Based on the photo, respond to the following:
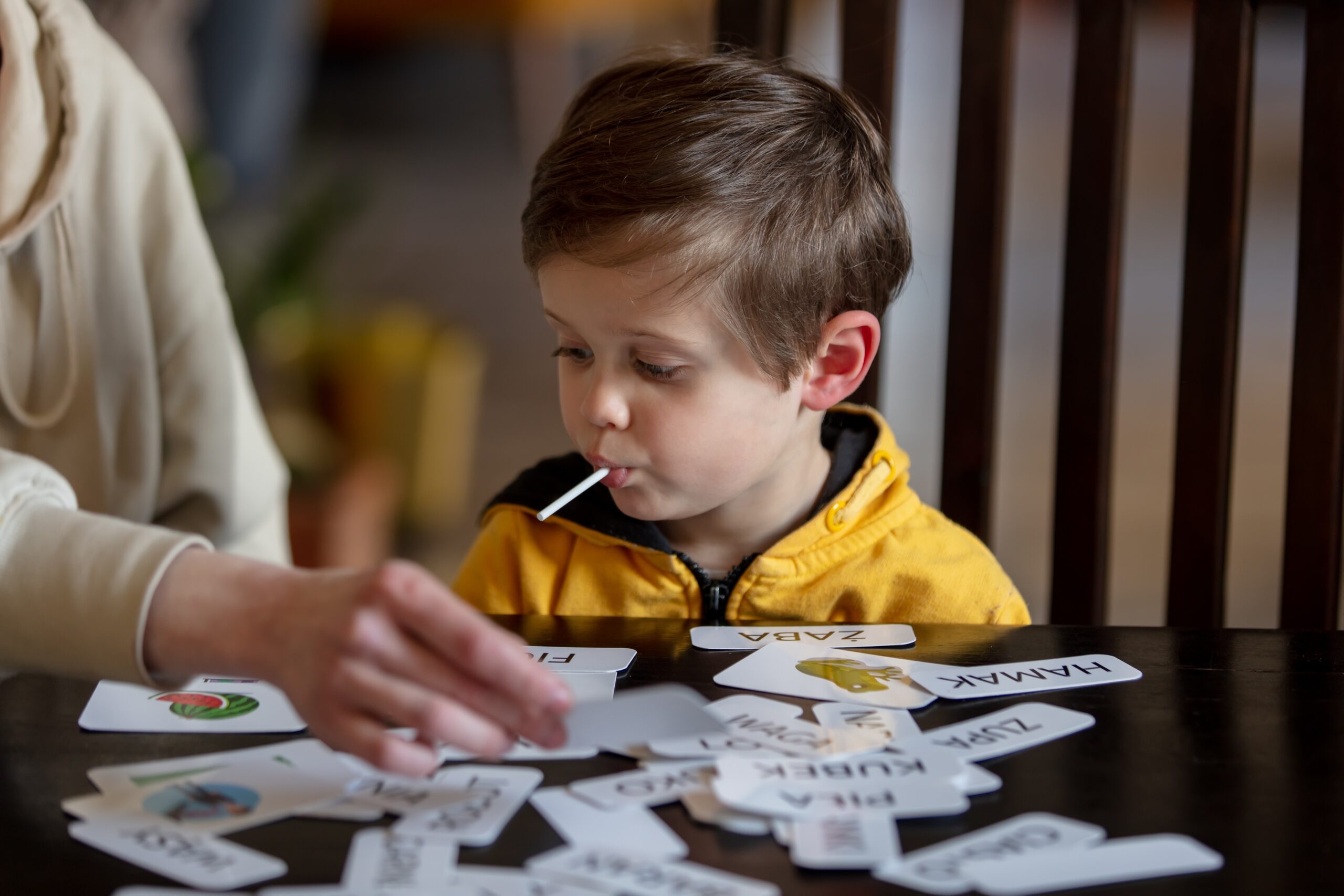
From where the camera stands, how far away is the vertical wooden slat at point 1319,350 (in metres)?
1.03

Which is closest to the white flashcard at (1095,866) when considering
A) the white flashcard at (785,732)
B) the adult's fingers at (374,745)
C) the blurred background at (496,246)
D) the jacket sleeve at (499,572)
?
the white flashcard at (785,732)

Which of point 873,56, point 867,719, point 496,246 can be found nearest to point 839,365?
point 873,56

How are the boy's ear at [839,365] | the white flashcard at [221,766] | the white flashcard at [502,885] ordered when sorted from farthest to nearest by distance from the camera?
the boy's ear at [839,365]
the white flashcard at [221,766]
the white flashcard at [502,885]

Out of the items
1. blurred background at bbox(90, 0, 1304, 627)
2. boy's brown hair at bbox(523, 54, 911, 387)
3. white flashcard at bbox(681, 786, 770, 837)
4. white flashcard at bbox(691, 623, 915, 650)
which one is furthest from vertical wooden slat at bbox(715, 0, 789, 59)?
white flashcard at bbox(681, 786, 770, 837)

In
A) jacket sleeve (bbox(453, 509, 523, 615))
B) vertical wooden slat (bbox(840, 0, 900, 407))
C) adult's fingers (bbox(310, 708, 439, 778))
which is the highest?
vertical wooden slat (bbox(840, 0, 900, 407))

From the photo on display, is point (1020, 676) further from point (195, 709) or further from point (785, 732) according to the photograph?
point (195, 709)

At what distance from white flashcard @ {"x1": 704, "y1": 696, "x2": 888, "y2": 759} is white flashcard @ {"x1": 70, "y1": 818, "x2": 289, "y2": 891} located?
186 millimetres

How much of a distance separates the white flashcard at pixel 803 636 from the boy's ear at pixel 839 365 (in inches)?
9.1

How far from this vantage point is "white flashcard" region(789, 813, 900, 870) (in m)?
0.50

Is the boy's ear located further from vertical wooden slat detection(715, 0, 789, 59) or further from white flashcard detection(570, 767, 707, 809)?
white flashcard detection(570, 767, 707, 809)

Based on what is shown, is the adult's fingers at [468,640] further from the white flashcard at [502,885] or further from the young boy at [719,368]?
the young boy at [719,368]

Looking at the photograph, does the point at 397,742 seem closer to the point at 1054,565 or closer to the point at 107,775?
the point at 107,775

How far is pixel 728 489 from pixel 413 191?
395 cm

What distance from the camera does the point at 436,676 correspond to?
1.74 ft
